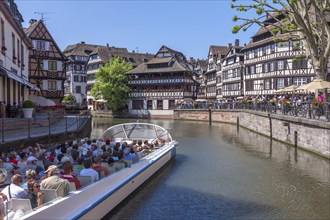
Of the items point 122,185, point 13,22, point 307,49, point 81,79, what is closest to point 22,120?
point 13,22

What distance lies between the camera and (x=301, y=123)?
2211 cm

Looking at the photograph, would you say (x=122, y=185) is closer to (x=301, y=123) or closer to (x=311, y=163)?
(x=311, y=163)

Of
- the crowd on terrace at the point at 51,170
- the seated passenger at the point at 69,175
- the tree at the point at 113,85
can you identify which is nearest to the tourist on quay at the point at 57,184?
the crowd on terrace at the point at 51,170

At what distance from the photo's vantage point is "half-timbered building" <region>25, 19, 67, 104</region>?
153ft

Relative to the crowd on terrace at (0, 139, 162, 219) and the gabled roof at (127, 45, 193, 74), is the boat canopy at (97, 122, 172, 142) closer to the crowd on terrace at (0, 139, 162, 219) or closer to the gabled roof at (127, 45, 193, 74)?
the crowd on terrace at (0, 139, 162, 219)

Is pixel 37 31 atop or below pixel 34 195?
atop

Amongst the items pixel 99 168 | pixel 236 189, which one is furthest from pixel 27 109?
pixel 236 189

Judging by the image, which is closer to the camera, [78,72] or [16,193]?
[16,193]

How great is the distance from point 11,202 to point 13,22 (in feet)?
70.8

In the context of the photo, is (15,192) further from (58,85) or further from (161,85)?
(161,85)

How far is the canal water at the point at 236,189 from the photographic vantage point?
1080 centimetres

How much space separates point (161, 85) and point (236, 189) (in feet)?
178

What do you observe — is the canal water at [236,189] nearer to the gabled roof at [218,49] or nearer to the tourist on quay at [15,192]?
the tourist on quay at [15,192]

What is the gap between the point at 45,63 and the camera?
157 ft
